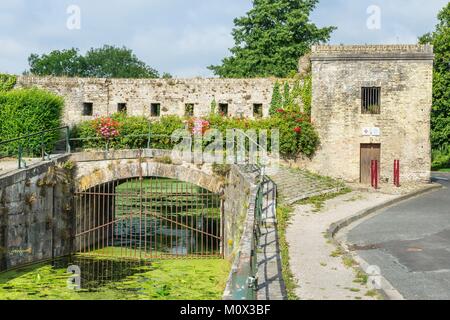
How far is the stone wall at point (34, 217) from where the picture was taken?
50.7 feet

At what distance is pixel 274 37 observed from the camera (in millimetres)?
39000

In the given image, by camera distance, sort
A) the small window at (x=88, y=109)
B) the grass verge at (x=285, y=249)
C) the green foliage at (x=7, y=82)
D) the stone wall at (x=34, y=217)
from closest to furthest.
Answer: the grass verge at (x=285, y=249)
the stone wall at (x=34, y=217)
the green foliage at (x=7, y=82)
the small window at (x=88, y=109)

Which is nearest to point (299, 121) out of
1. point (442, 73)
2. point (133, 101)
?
point (133, 101)

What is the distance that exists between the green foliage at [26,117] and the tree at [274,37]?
1975 centimetres

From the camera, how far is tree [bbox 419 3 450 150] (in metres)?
34.1

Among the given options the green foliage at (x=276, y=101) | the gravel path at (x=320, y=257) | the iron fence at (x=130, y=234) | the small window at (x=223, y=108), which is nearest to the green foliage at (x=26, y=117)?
the iron fence at (x=130, y=234)

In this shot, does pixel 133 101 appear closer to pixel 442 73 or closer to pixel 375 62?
pixel 375 62

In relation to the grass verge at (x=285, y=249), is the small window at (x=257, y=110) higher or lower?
higher

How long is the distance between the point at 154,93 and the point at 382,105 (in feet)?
31.5

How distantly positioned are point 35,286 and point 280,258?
7.01 meters

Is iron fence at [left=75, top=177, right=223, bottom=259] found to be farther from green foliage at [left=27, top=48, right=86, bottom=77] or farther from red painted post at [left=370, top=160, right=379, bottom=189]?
green foliage at [left=27, top=48, right=86, bottom=77]

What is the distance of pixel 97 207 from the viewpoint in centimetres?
2106

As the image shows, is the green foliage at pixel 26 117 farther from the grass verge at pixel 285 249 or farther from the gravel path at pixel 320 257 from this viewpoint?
the gravel path at pixel 320 257

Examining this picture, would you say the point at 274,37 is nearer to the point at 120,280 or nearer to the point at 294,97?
the point at 294,97
